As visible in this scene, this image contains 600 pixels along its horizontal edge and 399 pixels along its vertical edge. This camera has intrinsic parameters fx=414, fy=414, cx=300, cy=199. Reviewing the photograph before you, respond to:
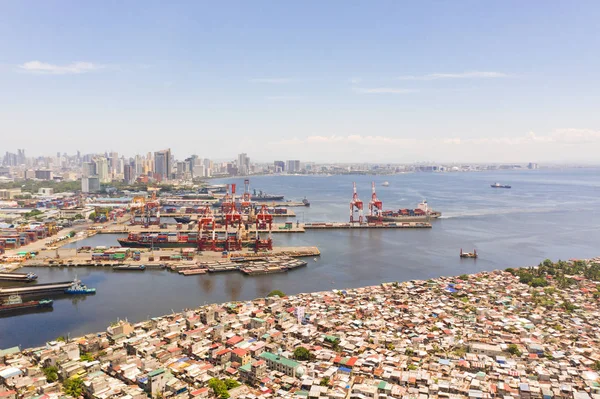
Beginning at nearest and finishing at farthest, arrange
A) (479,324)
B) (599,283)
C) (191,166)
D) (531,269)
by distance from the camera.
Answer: (479,324), (599,283), (531,269), (191,166)

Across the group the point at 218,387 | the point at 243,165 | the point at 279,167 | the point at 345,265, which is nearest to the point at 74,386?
the point at 218,387

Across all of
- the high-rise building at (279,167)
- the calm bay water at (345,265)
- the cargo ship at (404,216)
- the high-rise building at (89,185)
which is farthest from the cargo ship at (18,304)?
the high-rise building at (279,167)

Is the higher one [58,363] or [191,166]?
[191,166]

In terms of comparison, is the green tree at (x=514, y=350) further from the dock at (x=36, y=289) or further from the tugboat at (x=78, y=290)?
the dock at (x=36, y=289)

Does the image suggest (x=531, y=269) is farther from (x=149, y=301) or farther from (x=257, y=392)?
(x=149, y=301)

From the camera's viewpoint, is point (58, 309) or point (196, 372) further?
point (58, 309)

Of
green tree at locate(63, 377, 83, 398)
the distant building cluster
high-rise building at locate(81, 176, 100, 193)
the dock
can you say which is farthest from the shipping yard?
the distant building cluster

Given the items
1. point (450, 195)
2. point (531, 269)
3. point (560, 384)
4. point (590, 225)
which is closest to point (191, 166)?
point (450, 195)
